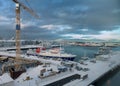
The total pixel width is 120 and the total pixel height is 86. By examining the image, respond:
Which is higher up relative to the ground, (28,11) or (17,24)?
(28,11)

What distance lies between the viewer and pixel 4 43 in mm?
32812

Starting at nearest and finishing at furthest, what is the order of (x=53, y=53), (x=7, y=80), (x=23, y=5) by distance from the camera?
(x=7, y=80) → (x=23, y=5) → (x=53, y=53)

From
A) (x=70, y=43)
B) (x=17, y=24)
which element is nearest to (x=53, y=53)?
(x=17, y=24)

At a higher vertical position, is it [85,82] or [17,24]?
[17,24]

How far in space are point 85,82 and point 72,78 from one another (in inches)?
30.4

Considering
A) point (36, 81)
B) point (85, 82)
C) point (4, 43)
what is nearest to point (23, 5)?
point (36, 81)

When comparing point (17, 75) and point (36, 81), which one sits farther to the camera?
point (17, 75)

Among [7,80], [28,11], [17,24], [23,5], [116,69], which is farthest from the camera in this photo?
[116,69]

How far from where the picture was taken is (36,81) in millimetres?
6133

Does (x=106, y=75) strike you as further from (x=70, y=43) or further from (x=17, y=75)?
(x=70, y=43)

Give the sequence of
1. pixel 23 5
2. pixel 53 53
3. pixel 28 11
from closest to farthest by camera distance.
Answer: pixel 23 5 < pixel 28 11 < pixel 53 53

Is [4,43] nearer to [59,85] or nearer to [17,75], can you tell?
[17,75]

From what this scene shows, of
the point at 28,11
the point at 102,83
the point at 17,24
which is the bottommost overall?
the point at 102,83

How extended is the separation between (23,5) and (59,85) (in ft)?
19.6
